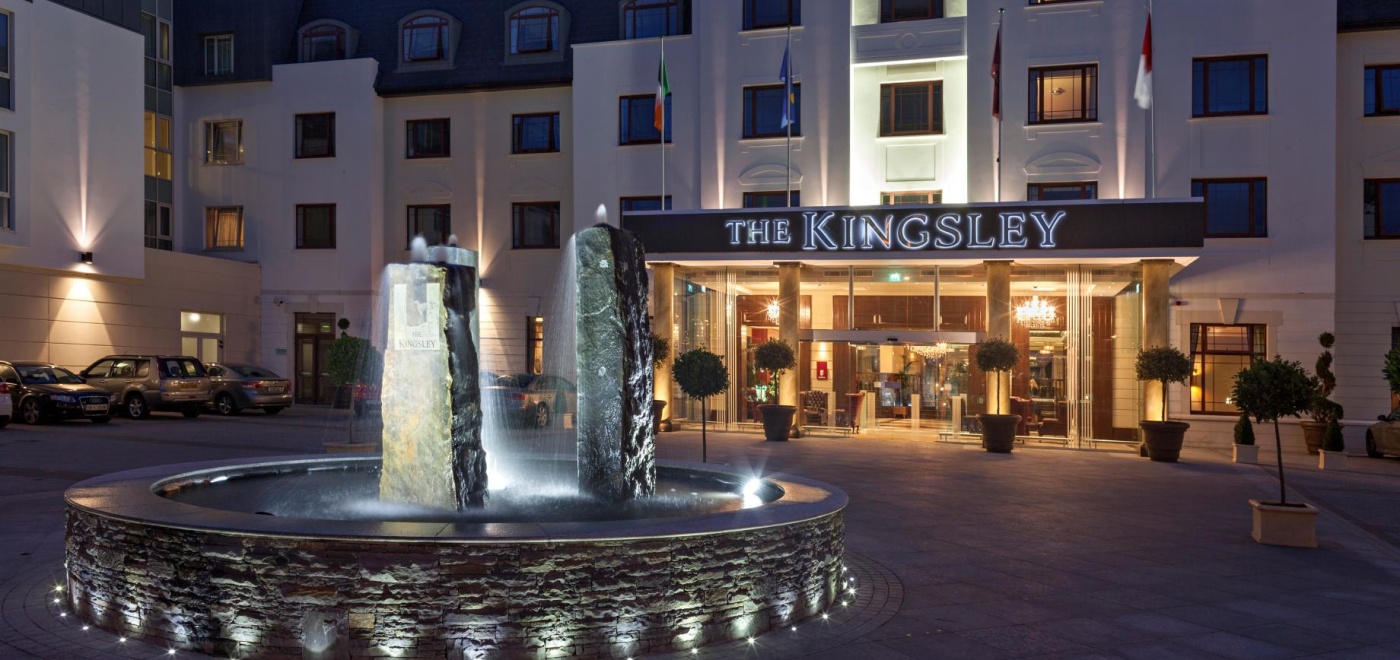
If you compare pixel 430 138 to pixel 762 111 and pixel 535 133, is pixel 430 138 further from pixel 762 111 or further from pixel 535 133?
pixel 762 111

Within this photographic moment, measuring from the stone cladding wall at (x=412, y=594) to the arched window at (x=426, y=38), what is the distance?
28.4m

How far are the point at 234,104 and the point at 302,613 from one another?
3191cm

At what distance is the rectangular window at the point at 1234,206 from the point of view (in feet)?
81.3

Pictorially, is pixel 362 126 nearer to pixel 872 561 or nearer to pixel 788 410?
pixel 788 410

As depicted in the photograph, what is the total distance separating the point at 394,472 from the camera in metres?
9.12

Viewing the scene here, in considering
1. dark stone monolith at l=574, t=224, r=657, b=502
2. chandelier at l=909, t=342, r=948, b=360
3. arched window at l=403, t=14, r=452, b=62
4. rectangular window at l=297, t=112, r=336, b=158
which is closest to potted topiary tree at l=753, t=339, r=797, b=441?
chandelier at l=909, t=342, r=948, b=360

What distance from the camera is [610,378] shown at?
9367 mm

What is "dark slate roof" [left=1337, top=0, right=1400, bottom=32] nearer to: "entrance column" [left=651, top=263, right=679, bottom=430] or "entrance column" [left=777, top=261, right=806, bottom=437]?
"entrance column" [left=777, top=261, right=806, bottom=437]

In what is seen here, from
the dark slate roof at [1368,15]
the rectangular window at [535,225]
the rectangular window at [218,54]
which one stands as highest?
the rectangular window at [218,54]

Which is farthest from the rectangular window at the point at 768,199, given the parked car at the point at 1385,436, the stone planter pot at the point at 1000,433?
the parked car at the point at 1385,436

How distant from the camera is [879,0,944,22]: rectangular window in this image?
87.2 ft

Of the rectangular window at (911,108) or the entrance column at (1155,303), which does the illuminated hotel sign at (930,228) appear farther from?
the rectangular window at (911,108)

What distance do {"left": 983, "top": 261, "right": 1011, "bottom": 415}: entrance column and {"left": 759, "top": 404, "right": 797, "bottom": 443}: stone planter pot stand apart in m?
4.65

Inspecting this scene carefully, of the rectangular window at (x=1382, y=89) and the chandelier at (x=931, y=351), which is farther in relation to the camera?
the chandelier at (x=931, y=351)
